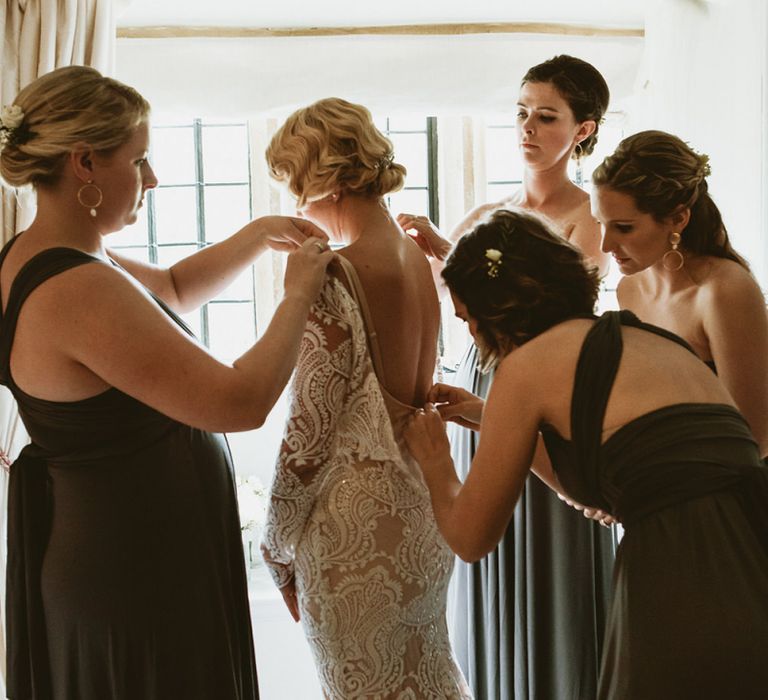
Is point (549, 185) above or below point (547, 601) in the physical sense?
above

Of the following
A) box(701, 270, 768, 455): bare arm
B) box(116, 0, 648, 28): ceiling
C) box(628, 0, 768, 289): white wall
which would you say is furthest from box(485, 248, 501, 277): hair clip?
box(116, 0, 648, 28): ceiling

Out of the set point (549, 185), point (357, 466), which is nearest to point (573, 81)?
point (549, 185)

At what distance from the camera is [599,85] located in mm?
2979

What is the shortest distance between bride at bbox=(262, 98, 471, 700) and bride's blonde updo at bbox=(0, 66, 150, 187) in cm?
44

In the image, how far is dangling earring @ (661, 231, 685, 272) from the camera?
2254mm

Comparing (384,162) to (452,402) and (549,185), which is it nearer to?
(452,402)

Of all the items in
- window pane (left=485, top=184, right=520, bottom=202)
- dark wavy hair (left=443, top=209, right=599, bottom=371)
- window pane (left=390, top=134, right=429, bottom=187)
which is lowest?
dark wavy hair (left=443, top=209, right=599, bottom=371)

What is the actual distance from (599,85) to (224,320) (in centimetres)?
238

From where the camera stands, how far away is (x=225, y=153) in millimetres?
4699

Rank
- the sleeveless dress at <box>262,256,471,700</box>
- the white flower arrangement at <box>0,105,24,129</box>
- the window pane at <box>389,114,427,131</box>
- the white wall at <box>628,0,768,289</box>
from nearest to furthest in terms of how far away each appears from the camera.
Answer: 1. the white flower arrangement at <box>0,105,24,129</box>
2. the sleeveless dress at <box>262,256,471,700</box>
3. the white wall at <box>628,0,768,289</box>
4. the window pane at <box>389,114,427,131</box>

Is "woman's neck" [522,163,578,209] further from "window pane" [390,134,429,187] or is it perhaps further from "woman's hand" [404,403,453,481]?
"window pane" [390,134,429,187]

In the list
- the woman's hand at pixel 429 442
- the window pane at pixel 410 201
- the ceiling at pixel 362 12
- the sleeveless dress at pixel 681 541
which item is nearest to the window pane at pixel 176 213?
the ceiling at pixel 362 12

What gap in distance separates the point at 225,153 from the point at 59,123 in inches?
120

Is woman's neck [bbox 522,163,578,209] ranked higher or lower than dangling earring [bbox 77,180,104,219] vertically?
higher
